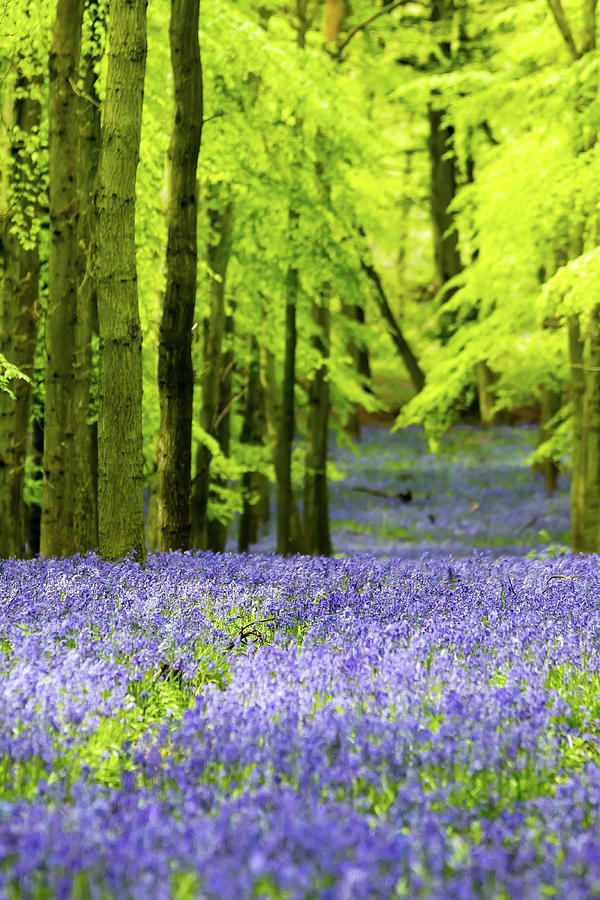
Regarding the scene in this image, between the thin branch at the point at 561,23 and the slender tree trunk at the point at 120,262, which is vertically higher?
the thin branch at the point at 561,23

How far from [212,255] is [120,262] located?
8.22m

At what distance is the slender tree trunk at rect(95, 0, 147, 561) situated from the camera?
7676mm

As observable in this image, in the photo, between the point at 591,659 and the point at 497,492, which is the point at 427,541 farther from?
the point at 591,659

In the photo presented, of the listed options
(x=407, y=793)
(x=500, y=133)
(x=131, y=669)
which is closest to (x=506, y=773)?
(x=407, y=793)

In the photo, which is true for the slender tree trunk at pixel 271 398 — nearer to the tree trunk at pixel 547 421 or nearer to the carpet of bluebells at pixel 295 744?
the tree trunk at pixel 547 421

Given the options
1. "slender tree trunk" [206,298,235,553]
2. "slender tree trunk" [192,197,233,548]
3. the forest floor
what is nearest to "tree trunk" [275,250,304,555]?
"slender tree trunk" [192,197,233,548]

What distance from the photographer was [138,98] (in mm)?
7797

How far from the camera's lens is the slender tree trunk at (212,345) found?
49.2ft

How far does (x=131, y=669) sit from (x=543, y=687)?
1.82m

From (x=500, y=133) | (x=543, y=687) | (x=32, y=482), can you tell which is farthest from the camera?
(x=500, y=133)

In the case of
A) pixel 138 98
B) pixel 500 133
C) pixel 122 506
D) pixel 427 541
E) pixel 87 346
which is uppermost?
Answer: pixel 500 133

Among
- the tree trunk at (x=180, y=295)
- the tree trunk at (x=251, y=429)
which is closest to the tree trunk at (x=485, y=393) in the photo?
the tree trunk at (x=251, y=429)

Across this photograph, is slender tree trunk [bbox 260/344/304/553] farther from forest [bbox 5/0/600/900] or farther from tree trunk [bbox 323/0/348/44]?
tree trunk [bbox 323/0/348/44]

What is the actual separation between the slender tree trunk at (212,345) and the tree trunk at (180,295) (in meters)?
4.55
